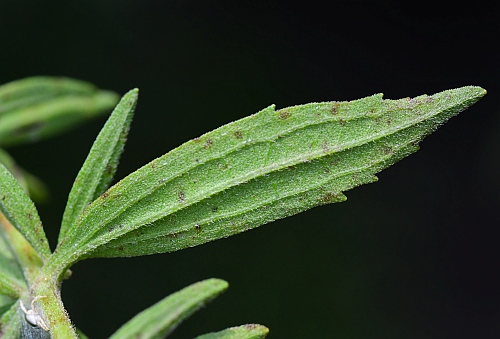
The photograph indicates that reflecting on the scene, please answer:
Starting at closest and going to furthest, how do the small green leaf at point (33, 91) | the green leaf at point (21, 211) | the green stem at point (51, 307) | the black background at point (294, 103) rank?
the green stem at point (51, 307), the green leaf at point (21, 211), the small green leaf at point (33, 91), the black background at point (294, 103)

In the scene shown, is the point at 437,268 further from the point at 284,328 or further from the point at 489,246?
the point at 284,328

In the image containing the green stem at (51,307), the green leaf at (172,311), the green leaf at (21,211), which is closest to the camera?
the green stem at (51,307)

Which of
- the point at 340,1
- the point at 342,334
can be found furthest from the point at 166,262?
the point at 340,1

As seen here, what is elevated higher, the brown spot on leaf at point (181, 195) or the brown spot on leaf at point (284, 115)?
the brown spot on leaf at point (284, 115)

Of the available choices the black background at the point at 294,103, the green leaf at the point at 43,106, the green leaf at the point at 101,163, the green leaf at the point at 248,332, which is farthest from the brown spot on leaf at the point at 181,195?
the black background at the point at 294,103

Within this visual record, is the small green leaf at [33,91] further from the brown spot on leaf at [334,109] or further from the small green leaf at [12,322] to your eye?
the brown spot on leaf at [334,109]

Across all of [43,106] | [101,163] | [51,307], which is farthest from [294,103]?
[51,307]

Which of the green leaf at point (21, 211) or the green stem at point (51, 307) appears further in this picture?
the green leaf at point (21, 211)
